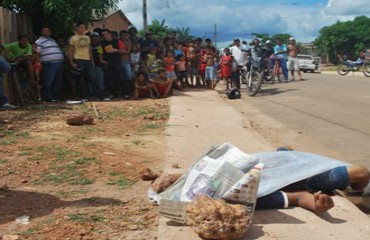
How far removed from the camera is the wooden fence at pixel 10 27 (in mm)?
10227

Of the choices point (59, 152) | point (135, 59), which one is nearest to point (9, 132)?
point (59, 152)

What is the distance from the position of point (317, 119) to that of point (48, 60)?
578 cm

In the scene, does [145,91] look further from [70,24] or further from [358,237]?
[358,237]

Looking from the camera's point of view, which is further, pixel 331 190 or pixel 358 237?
pixel 331 190

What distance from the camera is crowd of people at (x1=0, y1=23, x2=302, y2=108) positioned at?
1073 centimetres

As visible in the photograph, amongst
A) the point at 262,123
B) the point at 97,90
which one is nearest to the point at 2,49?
the point at 97,90

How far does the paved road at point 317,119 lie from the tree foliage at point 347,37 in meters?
60.7

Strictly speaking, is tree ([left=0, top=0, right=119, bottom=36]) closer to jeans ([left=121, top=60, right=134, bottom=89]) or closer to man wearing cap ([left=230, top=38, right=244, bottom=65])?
jeans ([left=121, top=60, right=134, bottom=89])

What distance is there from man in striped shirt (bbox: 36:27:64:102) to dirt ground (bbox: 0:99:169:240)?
2298 millimetres

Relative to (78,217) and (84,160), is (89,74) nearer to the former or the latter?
(84,160)

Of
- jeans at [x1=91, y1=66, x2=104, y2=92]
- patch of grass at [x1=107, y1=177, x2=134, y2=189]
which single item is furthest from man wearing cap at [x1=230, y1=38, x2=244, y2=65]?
patch of grass at [x1=107, y1=177, x2=134, y2=189]

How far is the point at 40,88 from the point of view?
11266 mm

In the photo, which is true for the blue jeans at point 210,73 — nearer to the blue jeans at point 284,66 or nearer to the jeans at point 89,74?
the blue jeans at point 284,66

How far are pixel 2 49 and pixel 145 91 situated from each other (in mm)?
3611
